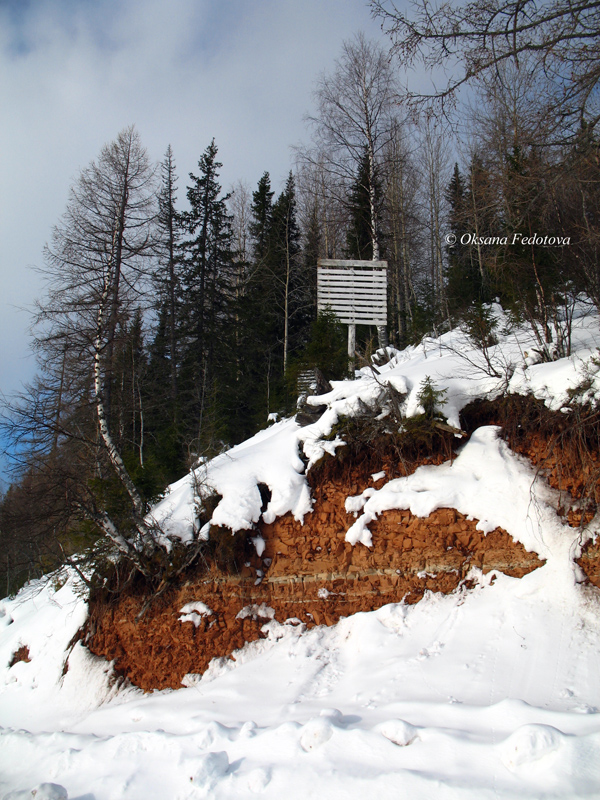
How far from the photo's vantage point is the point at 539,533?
5742 millimetres

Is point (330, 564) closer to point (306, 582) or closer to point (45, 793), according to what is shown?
point (306, 582)

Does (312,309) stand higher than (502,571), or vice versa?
(312,309)

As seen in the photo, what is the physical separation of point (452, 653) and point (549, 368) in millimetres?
4222

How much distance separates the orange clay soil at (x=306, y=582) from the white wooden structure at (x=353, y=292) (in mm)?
8961

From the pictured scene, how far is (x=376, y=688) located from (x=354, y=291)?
482 inches

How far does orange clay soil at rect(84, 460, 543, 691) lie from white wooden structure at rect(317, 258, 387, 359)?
8.96 meters

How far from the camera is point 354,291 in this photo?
15.0 metres

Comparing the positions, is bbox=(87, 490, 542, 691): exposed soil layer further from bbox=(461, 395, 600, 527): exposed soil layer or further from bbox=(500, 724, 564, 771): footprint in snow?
bbox=(500, 724, 564, 771): footprint in snow

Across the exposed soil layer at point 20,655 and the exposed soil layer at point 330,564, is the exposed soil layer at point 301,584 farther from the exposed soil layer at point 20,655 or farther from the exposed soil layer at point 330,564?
the exposed soil layer at point 20,655

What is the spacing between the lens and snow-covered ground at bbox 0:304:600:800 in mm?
3611

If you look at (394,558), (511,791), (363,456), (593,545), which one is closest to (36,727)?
(394,558)

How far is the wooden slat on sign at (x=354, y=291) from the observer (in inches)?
585

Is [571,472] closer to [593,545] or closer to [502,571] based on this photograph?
[593,545]

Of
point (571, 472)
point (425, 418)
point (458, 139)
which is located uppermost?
point (458, 139)
